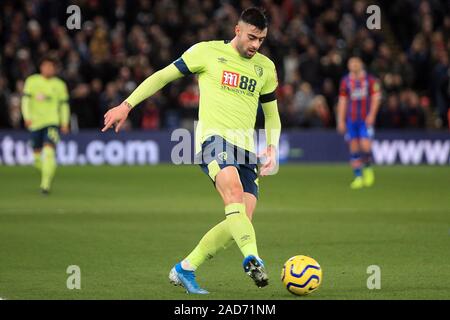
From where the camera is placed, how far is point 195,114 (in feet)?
82.2

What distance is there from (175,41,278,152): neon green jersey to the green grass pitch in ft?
4.29

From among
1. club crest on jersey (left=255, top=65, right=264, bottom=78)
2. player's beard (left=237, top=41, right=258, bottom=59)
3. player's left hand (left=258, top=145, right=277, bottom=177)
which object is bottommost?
player's left hand (left=258, top=145, right=277, bottom=177)

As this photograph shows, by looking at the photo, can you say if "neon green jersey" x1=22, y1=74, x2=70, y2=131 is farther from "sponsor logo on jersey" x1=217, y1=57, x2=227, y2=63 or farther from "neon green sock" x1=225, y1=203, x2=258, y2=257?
"neon green sock" x1=225, y1=203, x2=258, y2=257

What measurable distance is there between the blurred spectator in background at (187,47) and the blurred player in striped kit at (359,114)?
558 centimetres

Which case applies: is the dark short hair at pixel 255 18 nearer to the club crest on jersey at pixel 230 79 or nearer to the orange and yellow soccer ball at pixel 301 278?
the club crest on jersey at pixel 230 79

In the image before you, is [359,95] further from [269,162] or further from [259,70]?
[269,162]

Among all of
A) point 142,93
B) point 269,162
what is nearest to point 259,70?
point 269,162

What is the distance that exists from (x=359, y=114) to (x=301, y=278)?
11.8m

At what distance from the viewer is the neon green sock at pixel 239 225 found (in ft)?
25.9

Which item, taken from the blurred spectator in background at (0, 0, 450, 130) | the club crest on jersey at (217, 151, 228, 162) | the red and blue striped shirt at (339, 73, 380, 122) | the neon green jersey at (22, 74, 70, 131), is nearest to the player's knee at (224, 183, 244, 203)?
the club crest on jersey at (217, 151, 228, 162)

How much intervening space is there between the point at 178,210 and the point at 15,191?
4176 millimetres

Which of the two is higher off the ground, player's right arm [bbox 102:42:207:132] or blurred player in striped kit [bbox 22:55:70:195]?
blurred player in striped kit [bbox 22:55:70:195]

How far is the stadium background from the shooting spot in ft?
47.2
